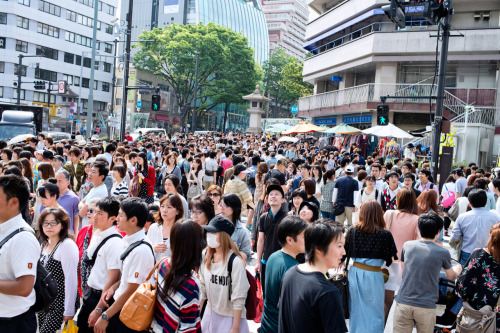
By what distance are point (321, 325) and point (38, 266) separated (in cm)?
217

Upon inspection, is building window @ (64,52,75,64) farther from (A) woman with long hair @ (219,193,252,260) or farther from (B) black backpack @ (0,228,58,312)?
(B) black backpack @ (0,228,58,312)

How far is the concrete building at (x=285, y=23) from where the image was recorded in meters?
128

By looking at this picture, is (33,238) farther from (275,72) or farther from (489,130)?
(275,72)

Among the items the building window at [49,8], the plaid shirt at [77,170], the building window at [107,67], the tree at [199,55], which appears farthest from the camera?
the building window at [107,67]

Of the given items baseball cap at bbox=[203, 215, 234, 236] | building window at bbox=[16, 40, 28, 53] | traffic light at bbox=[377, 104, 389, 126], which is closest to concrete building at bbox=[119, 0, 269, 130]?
building window at bbox=[16, 40, 28, 53]

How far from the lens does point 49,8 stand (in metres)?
54.2

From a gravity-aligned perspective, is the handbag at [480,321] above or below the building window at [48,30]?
below

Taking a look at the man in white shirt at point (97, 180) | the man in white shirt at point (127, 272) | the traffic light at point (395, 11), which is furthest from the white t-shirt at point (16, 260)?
the traffic light at point (395, 11)

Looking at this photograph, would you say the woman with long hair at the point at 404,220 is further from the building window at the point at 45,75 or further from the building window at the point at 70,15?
the building window at the point at 70,15

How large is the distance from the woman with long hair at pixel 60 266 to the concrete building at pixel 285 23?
123 m

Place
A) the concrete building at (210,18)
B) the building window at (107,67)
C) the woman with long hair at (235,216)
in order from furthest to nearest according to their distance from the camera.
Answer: the concrete building at (210,18), the building window at (107,67), the woman with long hair at (235,216)

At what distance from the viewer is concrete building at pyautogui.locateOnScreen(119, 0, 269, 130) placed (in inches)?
3088

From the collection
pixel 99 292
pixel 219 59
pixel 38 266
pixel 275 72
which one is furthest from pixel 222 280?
pixel 275 72

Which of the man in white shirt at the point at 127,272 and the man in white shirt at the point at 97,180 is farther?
the man in white shirt at the point at 97,180
